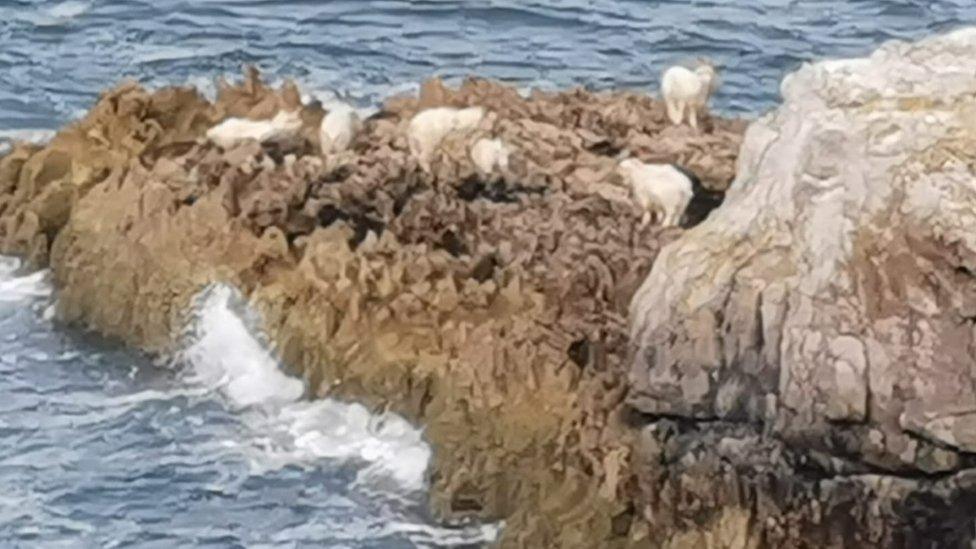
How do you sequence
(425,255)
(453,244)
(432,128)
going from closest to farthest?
(425,255) < (453,244) < (432,128)

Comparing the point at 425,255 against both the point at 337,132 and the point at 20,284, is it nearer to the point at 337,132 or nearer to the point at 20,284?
the point at 337,132

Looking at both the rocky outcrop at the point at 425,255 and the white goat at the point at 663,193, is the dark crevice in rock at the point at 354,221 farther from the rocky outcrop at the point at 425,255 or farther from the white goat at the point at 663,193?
the white goat at the point at 663,193

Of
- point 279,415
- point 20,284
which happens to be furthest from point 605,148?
point 20,284

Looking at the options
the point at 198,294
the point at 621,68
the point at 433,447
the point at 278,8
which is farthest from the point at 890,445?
the point at 278,8

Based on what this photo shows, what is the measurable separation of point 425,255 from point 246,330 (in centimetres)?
181

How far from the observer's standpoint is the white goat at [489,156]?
21156 mm

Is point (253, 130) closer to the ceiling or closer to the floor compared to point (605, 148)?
closer to the floor

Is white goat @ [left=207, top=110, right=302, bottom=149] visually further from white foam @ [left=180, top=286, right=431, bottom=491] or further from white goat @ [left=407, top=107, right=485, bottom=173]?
white foam @ [left=180, top=286, right=431, bottom=491]

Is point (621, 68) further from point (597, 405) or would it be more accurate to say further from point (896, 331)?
point (896, 331)

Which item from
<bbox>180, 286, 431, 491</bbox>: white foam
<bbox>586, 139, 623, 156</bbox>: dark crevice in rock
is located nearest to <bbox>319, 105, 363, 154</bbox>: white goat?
<bbox>180, 286, 431, 491</bbox>: white foam

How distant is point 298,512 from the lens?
18484 mm

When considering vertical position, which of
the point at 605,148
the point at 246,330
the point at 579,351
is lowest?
the point at 246,330

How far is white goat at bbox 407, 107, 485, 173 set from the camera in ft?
70.7

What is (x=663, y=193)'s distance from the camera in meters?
20.0
